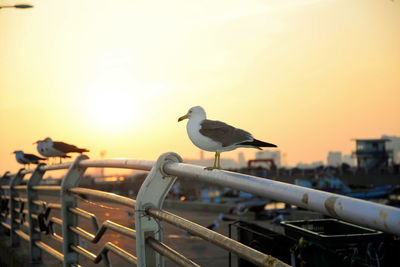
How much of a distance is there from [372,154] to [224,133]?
7667cm

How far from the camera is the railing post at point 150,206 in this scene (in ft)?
8.21

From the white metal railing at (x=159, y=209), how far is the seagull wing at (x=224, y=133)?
684 millimetres

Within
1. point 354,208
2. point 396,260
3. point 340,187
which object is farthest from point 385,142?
point 354,208

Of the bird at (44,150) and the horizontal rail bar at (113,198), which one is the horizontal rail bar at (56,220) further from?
the bird at (44,150)

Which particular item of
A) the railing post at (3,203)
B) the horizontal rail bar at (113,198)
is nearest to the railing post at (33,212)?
the horizontal rail bar at (113,198)

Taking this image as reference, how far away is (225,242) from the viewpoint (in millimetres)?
1776

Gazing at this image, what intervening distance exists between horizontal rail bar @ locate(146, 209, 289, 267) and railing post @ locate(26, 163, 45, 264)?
3606mm

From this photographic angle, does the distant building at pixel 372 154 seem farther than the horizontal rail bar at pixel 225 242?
Yes

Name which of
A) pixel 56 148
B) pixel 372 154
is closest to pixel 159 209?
pixel 56 148

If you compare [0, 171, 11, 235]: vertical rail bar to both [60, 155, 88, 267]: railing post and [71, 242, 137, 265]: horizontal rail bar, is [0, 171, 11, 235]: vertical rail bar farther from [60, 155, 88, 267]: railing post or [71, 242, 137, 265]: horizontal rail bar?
[71, 242, 137, 265]: horizontal rail bar

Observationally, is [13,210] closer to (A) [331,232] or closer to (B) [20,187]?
(B) [20,187]

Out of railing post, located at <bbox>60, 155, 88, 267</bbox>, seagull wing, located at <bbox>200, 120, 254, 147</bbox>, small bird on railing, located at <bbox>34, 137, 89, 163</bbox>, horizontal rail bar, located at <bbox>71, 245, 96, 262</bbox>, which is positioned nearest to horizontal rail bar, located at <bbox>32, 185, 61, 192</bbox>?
railing post, located at <bbox>60, 155, 88, 267</bbox>

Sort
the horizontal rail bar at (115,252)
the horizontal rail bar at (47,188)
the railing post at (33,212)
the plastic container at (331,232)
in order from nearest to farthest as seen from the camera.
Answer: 1. the horizontal rail bar at (115,252)
2. the horizontal rail bar at (47,188)
3. the plastic container at (331,232)
4. the railing post at (33,212)

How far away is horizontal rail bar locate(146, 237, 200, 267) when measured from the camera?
2.04m
